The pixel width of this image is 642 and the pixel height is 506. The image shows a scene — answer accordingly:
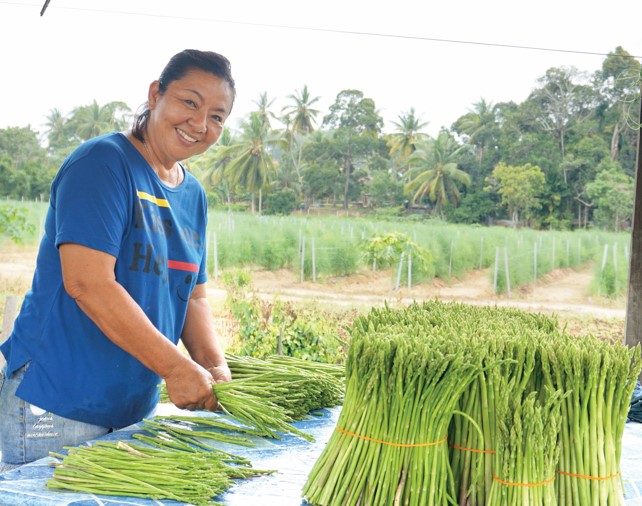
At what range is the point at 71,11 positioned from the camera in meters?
10.1

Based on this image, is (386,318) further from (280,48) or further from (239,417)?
(280,48)

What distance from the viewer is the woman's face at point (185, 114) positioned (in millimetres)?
2006

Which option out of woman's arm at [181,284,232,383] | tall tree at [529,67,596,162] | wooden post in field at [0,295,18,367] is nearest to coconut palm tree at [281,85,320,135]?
tall tree at [529,67,596,162]

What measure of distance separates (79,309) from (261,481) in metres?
0.66

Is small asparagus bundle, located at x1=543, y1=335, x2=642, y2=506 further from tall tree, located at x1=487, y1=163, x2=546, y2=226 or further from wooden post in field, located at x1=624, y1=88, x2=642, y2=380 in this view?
tall tree, located at x1=487, y1=163, x2=546, y2=226

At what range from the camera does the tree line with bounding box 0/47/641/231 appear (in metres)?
10.9

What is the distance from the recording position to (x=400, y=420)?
4.29 feet

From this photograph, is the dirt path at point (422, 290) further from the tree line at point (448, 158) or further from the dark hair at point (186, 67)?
the dark hair at point (186, 67)

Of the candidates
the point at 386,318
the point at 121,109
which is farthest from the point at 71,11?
the point at 386,318

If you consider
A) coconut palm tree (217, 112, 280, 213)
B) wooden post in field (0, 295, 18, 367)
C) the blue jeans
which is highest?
coconut palm tree (217, 112, 280, 213)

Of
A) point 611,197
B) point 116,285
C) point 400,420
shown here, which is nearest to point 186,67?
point 116,285

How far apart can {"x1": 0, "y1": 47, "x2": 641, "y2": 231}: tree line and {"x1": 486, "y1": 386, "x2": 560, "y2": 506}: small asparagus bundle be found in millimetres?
9691

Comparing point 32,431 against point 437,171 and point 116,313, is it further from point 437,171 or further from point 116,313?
point 437,171

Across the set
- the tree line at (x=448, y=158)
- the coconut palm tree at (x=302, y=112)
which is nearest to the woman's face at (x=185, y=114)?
the tree line at (x=448, y=158)
